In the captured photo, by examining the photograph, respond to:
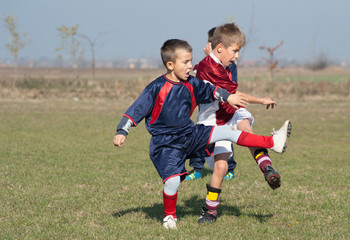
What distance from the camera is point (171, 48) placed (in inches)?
178

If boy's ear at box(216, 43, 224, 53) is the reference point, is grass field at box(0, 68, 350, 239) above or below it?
below

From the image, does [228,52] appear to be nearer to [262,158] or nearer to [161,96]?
[161,96]

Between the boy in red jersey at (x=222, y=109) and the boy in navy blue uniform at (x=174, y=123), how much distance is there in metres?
0.40

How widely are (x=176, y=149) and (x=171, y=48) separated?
0.96 meters

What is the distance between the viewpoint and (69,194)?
6145mm

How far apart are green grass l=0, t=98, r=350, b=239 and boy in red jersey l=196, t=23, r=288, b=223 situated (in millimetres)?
330

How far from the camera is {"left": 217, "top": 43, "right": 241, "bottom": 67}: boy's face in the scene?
5020 millimetres

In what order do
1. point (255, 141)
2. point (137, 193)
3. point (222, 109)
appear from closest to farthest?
point (255, 141) → point (222, 109) → point (137, 193)

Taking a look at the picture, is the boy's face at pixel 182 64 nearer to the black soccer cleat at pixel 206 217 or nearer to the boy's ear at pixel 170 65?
the boy's ear at pixel 170 65

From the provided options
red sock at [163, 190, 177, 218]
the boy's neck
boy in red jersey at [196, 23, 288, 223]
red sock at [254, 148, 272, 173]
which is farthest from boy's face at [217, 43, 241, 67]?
red sock at [163, 190, 177, 218]

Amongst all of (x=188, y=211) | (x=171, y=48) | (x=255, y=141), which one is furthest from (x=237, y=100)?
(x=188, y=211)

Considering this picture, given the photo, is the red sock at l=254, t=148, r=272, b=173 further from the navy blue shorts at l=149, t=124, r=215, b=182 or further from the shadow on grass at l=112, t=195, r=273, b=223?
the shadow on grass at l=112, t=195, r=273, b=223

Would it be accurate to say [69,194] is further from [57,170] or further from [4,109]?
[4,109]

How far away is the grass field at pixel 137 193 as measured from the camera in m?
4.66
